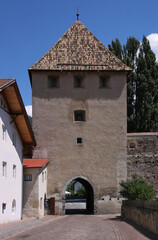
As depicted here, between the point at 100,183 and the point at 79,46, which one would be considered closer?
the point at 100,183

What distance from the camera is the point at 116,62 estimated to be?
1115 inches

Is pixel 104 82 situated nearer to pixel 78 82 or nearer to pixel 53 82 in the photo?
pixel 78 82

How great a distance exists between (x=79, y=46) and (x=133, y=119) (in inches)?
371

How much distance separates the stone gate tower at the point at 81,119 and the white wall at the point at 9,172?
5324mm

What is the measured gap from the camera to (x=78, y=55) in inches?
1121

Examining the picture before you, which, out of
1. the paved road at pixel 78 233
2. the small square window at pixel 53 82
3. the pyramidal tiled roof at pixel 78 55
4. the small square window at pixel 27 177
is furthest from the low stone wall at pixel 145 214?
the pyramidal tiled roof at pixel 78 55

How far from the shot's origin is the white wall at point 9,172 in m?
17.5

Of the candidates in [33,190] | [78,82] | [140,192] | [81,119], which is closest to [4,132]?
[33,190]

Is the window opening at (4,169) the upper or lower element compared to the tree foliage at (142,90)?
lower

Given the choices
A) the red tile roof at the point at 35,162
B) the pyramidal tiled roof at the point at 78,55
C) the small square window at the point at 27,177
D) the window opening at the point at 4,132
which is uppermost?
the pyramidal tiled roof at the point at 78,55

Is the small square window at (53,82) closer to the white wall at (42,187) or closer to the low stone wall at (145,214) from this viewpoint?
the white wall at (42,187)

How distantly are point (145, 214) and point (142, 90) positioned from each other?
22.0 m

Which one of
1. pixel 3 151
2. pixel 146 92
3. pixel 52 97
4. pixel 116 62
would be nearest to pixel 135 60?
pixel 146 92

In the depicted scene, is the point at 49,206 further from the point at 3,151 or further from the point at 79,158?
the point at 3,151
